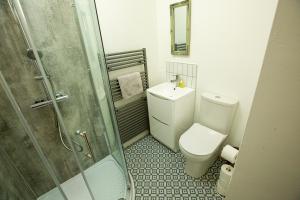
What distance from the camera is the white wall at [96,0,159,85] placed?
62.1 inches

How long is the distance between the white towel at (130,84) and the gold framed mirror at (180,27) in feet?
1.98

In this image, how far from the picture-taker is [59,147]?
61.1 inches

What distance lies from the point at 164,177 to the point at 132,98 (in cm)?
105

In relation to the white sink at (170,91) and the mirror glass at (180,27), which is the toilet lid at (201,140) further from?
the mirror glass at (180,27)

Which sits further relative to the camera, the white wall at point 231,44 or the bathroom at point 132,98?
the white wall at point 231,44

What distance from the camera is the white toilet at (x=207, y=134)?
1.44 metres

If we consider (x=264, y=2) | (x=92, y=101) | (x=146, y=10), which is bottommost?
(x=92, y=101)

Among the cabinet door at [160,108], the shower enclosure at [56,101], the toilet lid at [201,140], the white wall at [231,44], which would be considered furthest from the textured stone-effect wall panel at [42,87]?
the white wall at [231,44]

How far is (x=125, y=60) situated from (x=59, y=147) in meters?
1.20

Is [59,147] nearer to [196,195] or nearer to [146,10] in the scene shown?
[196,195]

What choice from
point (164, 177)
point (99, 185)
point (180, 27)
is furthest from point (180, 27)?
point (99, 185)

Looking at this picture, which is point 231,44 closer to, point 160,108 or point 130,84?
point 160,108

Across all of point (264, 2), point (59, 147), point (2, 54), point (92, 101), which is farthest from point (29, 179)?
point (264, 2)

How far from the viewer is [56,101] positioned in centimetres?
117
